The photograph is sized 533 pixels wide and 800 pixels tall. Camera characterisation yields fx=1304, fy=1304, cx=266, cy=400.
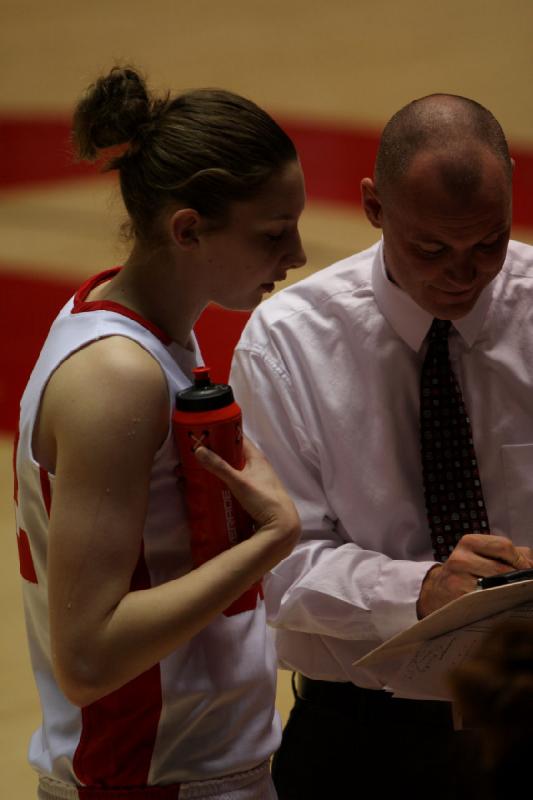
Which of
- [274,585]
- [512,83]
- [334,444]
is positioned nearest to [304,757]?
[274,585]

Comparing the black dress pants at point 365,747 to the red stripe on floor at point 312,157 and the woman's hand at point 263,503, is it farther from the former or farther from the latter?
the red stripe on floor at point 312,157

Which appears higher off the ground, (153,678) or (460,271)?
(460,271)

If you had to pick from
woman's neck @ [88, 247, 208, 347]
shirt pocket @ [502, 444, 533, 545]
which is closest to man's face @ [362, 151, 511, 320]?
shirt pocket @ [502, 444, 533, 545]

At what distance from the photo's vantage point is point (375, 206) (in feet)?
7.39

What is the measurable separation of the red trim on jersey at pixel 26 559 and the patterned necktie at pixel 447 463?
29.1 inches

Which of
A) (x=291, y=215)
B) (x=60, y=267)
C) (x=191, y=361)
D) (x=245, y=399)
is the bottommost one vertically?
(x=60, y=267)

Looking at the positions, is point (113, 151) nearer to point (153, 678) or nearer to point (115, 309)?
point (115, 309)

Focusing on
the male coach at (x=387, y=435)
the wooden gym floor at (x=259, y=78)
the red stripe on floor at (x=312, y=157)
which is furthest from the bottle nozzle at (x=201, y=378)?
the red stripe on floor at (x=312, y=157)

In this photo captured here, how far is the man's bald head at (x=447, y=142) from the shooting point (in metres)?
2.10

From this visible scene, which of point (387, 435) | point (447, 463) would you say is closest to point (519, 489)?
point (447, 463)

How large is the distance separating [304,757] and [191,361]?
0.87 meters

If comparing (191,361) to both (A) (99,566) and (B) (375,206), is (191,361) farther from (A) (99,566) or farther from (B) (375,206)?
(B) (375,206)

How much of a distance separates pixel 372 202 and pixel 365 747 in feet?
3.08

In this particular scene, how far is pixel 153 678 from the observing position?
5.59ft
